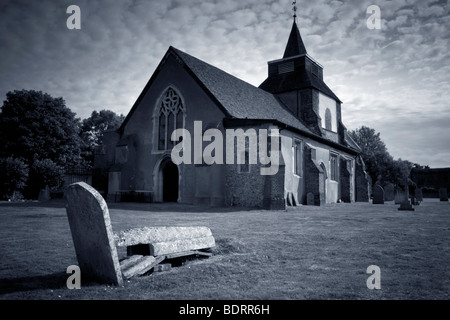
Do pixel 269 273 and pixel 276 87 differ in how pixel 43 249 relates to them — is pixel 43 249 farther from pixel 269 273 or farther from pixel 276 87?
pixel 276 87

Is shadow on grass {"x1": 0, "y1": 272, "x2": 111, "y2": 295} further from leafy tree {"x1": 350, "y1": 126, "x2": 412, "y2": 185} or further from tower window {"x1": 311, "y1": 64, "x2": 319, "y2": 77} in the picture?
leafy tree {"x1": 350, "y1": 126, "x2": 412, "y2": 185}

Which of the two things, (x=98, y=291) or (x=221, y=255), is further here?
(x=221, y=255)

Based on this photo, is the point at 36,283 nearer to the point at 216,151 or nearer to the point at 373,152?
the point at 216,151

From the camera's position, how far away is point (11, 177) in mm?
26484

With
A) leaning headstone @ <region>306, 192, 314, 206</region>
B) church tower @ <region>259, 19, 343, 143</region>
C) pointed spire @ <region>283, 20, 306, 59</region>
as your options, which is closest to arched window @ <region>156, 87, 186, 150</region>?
leaning headstone @ <region>306, 192, 314, 206</region>

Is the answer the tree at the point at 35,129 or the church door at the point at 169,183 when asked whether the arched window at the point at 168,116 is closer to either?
the church door at the point at 169,183

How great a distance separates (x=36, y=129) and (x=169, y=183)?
74.1 feet

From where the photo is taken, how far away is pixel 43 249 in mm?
5992

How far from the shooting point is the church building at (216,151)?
18.2m

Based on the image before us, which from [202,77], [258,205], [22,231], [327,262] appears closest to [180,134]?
[202,77]

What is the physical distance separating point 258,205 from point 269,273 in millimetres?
13267

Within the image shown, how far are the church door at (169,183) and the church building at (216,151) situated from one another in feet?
0.23

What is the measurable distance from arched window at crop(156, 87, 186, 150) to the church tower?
41.2 feet

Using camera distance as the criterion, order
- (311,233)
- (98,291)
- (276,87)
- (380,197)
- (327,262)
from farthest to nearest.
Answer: (276,87) → (380,197) → (311,233) → (327,262) → (98,291)
